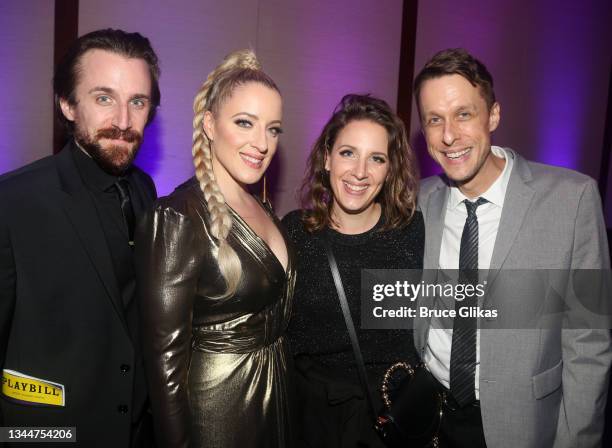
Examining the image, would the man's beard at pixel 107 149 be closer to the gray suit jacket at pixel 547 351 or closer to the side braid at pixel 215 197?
the side braid at pixel 215 197

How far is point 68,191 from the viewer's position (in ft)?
4.94

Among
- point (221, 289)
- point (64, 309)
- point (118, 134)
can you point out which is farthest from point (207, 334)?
point (118, 134)

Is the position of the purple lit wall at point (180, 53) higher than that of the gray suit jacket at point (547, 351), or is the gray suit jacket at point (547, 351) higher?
the purple lit wall at point (180, 53)

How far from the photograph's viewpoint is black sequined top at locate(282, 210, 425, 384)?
193cm

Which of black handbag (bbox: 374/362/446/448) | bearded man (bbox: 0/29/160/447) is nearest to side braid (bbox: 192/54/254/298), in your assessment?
bearded man (bbox: 0/29/160/447)

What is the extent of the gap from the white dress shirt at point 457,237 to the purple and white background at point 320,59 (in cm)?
233

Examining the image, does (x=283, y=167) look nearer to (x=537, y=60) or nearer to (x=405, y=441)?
(x=405, y=441)

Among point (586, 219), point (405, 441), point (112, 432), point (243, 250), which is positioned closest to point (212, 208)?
point (243, 250)

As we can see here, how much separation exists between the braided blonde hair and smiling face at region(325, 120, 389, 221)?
1.78ft

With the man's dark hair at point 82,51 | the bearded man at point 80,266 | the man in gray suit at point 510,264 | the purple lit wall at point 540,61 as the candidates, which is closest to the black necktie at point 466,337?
the man in gray suit at point 510,264

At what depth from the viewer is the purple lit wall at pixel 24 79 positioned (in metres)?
3.24

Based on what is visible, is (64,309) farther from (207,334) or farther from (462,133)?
(462,133)

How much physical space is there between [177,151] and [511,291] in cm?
298

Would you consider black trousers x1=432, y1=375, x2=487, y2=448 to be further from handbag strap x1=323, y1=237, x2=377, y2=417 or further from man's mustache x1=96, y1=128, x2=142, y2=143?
man's mustache x1=96, y1=128, x2=142, y2=143
